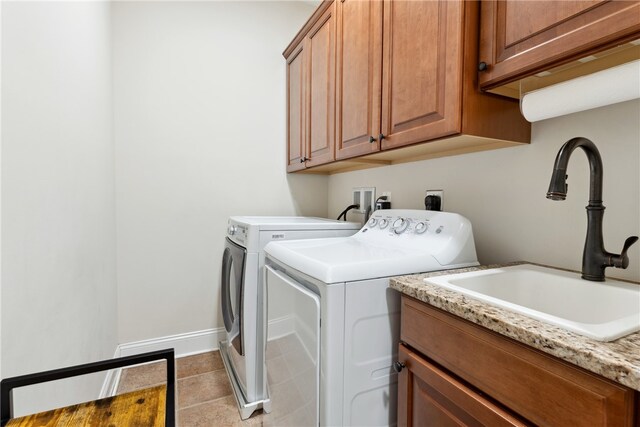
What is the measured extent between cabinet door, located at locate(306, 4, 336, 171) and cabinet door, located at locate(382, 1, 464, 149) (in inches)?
19.5

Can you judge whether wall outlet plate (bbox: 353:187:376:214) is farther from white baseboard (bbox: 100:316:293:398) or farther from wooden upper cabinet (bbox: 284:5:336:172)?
white baseboard (bbox: 100:316:293:398)

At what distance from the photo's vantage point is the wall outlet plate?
2080 millimetres

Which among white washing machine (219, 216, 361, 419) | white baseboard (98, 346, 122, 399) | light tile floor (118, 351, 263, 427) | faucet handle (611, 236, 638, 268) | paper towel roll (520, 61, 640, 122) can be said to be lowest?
light tile floor (118, 351, 263, 427)

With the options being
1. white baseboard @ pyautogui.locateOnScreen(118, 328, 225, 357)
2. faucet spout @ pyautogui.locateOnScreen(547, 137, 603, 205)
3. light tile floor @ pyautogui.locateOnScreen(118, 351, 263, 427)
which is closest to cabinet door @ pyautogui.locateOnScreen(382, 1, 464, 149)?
faucet spout @ pyautogui.locateOnScreen(547, 137, 603, 205)

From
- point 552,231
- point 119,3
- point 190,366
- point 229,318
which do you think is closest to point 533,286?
point 552,231

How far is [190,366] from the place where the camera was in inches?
86.0

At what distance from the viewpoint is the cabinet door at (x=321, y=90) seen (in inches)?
71.4

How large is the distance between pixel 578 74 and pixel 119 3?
2611 mm

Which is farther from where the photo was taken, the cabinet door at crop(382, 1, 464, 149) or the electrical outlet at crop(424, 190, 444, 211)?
the electrical outlet at crop(424, 190, 444, 211)

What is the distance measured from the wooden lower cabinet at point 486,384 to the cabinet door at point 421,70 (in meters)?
0.66

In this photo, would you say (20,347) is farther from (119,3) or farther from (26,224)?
(119,3)

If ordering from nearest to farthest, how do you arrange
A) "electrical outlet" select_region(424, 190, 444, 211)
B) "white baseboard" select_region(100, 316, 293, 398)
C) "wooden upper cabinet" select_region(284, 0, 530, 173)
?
"wooden upper cabinet" select_region(284, 0, 530, 173), "electrical outlet" select_region(424, 190, 444, 211), "white baseboard" select_region(100, 316, 293, 398)

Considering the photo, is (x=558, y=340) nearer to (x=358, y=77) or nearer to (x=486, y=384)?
(x=486, y=384)

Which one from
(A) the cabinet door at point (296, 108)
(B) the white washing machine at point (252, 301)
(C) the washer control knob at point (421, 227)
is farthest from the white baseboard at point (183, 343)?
(C) the washer control knob at point (421, 227)
